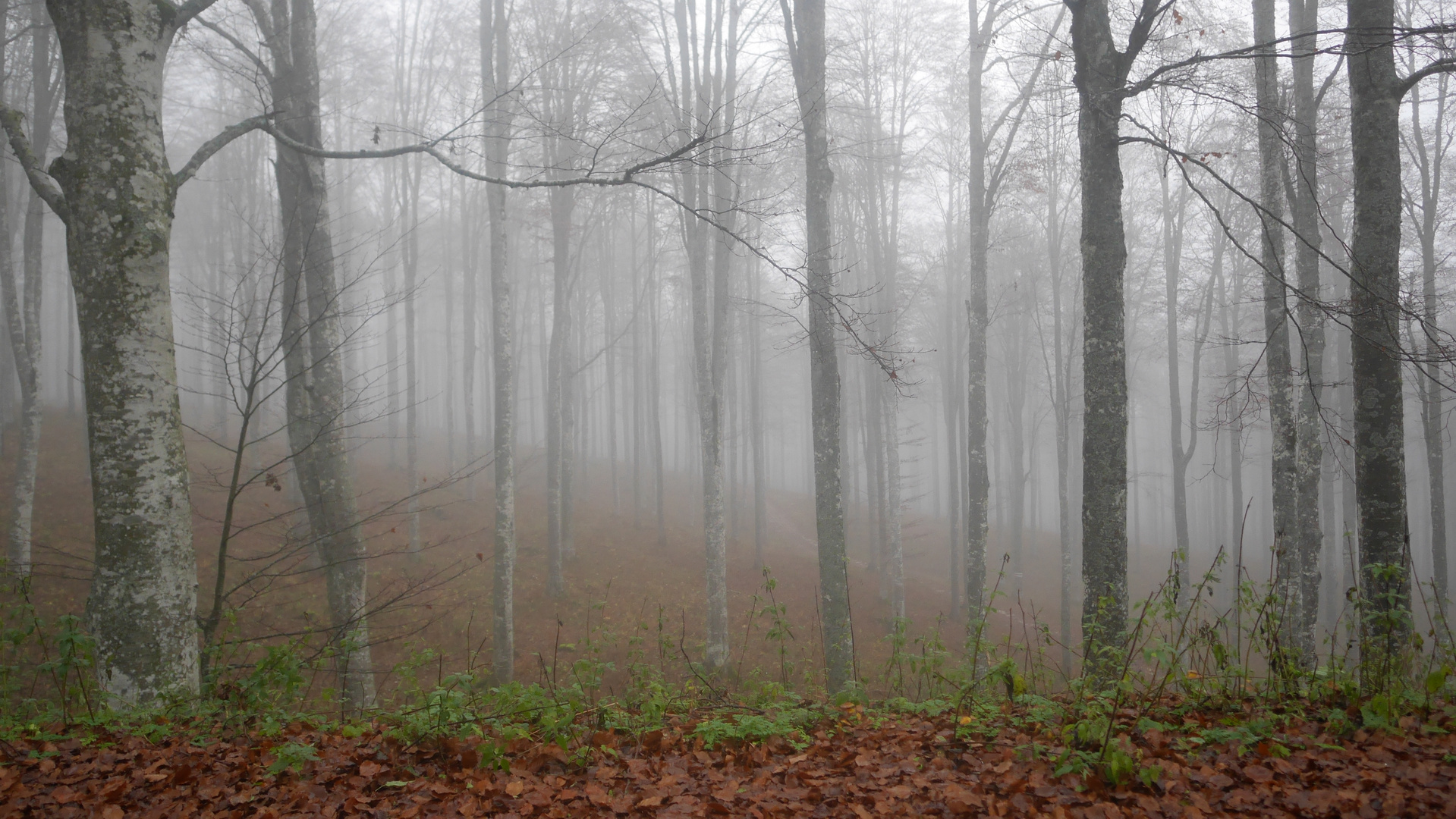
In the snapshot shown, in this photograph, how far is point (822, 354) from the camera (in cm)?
686

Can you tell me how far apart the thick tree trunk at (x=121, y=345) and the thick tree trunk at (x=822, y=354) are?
4.83m

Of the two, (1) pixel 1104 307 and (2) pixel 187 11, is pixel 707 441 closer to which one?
(1) pixel 1104 307

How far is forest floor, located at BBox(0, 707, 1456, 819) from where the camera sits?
109 inches

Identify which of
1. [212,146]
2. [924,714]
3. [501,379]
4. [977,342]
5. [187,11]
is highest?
[187,11]

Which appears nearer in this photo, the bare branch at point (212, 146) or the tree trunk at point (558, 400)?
the bare branch at point (212, 146)

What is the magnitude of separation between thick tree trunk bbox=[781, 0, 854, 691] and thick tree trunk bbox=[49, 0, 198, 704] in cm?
483

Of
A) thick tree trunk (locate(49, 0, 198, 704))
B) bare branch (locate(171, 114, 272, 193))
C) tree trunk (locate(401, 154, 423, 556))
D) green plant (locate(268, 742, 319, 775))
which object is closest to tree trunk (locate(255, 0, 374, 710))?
bare branch (locate(171, 114, 272, 193))

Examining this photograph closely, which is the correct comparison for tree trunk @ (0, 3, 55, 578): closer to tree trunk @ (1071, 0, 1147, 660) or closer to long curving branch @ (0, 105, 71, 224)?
long curving branch @ (0, 105, 71, 224)

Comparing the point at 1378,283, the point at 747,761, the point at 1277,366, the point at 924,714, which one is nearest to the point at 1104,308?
the point at 1378,283

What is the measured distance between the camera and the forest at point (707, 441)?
336cm

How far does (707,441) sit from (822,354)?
406cm

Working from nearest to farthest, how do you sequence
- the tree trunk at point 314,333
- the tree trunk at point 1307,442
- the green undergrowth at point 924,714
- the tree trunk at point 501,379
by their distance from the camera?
1. the green undergrowth at point 924,714
2. the tree trunk at point 314,333
3. the tree trunk at point 1307,442
4. the tree trunk at point 501,379

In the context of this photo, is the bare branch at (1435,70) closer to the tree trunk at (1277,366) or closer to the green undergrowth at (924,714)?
the tree trunk at (1277,366)

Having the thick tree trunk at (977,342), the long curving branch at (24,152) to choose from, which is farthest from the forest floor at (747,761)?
the thick tree trunk at (977,342)
